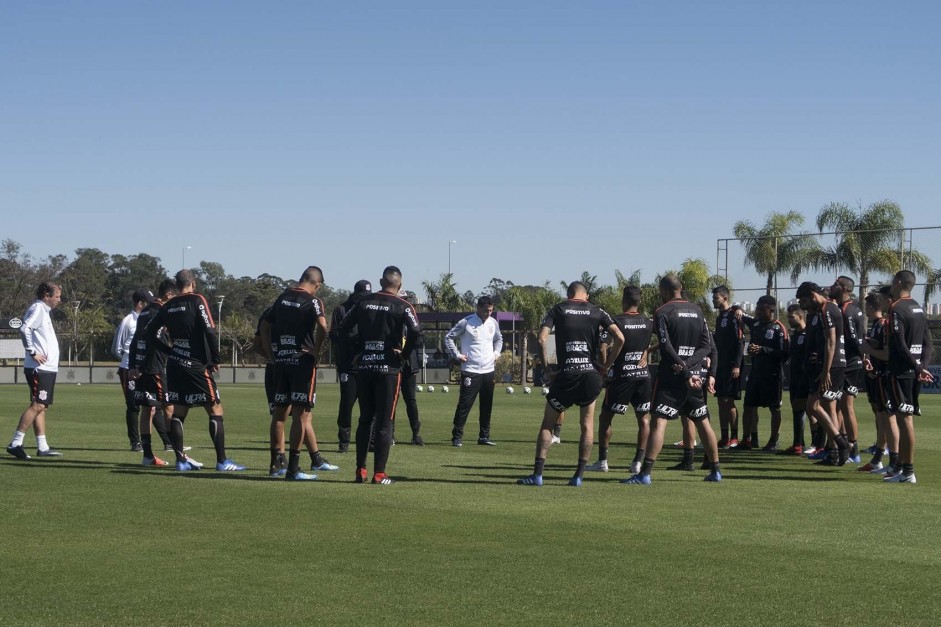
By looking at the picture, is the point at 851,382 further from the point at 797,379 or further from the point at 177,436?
the point at 177,436

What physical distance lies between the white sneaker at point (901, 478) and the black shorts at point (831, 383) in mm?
1821

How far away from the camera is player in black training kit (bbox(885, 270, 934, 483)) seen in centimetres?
1170

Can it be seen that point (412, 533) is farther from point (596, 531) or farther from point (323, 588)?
point (323, 588)

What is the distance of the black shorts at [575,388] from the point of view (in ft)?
36.3

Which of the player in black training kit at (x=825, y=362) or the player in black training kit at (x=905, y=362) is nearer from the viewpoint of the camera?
the player in black training kit at (x=905, y=362)

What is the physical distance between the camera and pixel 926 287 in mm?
39438

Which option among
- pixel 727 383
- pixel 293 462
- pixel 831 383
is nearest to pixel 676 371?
pixel 831 383

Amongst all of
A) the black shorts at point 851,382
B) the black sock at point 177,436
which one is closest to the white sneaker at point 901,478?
the black shorts at point 851,382

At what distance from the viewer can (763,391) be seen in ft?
53.4

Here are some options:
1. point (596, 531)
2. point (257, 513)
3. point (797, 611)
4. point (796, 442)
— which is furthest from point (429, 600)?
point (796, 442)

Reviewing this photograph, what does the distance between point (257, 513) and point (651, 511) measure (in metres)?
3.15

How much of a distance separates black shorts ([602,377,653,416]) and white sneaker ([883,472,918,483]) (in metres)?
2.62

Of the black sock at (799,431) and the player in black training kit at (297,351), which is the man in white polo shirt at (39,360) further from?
the black sock at (799,431)

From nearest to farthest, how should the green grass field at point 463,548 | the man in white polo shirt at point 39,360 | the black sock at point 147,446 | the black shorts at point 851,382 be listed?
the green grass field at point 463,548
the black sock at point 147,446
the man in white polo shirt at point 39,360
the black shorts at point 851,382
